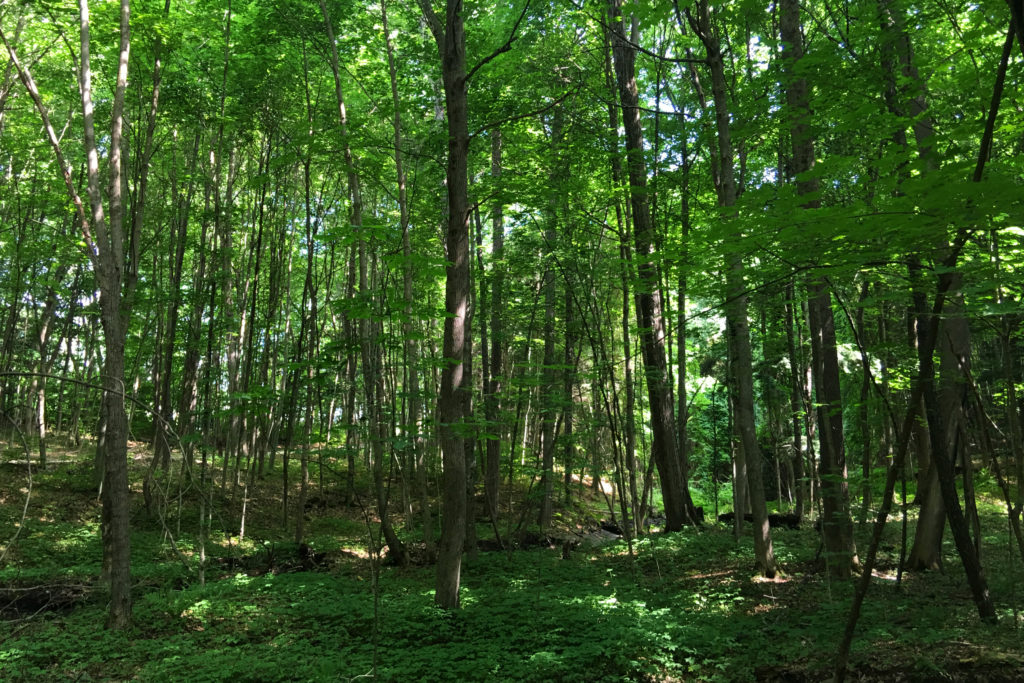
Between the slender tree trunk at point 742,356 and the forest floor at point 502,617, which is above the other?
the slender tree trunk at point 742,356

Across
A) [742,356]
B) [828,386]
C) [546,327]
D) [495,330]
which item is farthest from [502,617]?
[546,327]

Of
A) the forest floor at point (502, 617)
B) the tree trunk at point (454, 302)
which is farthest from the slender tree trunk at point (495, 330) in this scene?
the tree trunk at point (454, 302)

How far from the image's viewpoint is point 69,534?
9703mm

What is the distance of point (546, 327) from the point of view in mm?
10750

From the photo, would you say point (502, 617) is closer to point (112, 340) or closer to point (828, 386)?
point (828, 386)

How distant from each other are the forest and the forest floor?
0.05 metres

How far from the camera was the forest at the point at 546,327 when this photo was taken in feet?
13.3

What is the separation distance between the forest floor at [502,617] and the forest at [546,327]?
0.16 feet

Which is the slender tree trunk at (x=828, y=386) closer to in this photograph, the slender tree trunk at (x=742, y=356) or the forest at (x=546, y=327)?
the forest at (x=546, y=327)

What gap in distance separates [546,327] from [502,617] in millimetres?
5844

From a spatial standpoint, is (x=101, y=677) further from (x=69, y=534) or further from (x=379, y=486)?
(x=69, y=534)

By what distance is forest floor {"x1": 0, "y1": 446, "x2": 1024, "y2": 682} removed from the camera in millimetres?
4559

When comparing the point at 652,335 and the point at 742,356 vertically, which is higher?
the point at 652,335

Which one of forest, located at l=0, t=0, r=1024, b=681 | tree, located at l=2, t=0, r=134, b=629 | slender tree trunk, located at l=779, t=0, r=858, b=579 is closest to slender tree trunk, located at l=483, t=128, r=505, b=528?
forest, located at l=0, t=0, r=1024, b=681
